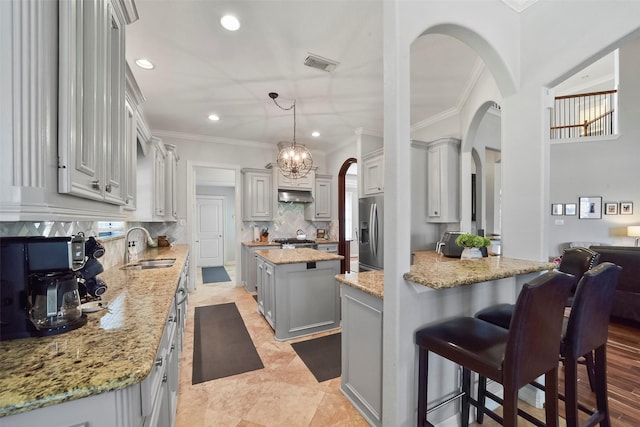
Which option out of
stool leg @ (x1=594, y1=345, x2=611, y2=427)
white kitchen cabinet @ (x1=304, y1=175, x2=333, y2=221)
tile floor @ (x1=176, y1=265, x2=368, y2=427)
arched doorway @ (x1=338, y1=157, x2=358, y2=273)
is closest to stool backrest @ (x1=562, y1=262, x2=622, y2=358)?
stool leg @ (x1=594, y1=345, x2=611, y2=427)

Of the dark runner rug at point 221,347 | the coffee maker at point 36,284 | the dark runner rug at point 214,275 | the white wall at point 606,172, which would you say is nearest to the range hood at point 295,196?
the dark runner rug at point 214,275

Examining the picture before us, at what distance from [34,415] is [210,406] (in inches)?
62.0

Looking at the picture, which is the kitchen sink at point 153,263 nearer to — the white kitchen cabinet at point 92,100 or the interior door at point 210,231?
the white kitchen cabinet at point 92,100

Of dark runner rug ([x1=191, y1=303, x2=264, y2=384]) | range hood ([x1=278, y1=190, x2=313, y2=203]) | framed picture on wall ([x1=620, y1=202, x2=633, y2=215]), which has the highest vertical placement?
range hood ([x1=278, y1=190, x2=313, y2=203])

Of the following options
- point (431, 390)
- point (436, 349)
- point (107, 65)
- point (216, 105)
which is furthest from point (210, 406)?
point (216, 105)

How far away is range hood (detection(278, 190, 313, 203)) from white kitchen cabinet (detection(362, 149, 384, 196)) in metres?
1.44

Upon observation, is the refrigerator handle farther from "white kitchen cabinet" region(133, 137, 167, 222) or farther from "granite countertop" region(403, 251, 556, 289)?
"white kitchen cabinet" region(133, 137, 167, 222)

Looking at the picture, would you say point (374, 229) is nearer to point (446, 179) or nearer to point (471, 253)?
point (446, 179)

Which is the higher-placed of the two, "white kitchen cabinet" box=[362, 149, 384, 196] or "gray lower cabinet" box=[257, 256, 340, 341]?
"white kitchen cabinet" box=[362, 149, 384, 196]

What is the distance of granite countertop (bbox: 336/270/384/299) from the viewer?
1597 mm

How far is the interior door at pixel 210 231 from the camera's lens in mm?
7609

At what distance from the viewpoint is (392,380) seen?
145cm

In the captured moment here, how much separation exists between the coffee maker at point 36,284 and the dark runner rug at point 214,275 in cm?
513

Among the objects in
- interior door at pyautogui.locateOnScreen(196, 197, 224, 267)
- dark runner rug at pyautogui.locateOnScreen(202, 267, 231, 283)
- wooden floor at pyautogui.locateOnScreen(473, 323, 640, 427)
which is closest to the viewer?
wooden floor at pyautogui.locateOnScreen(473, 323, 640, 427)
